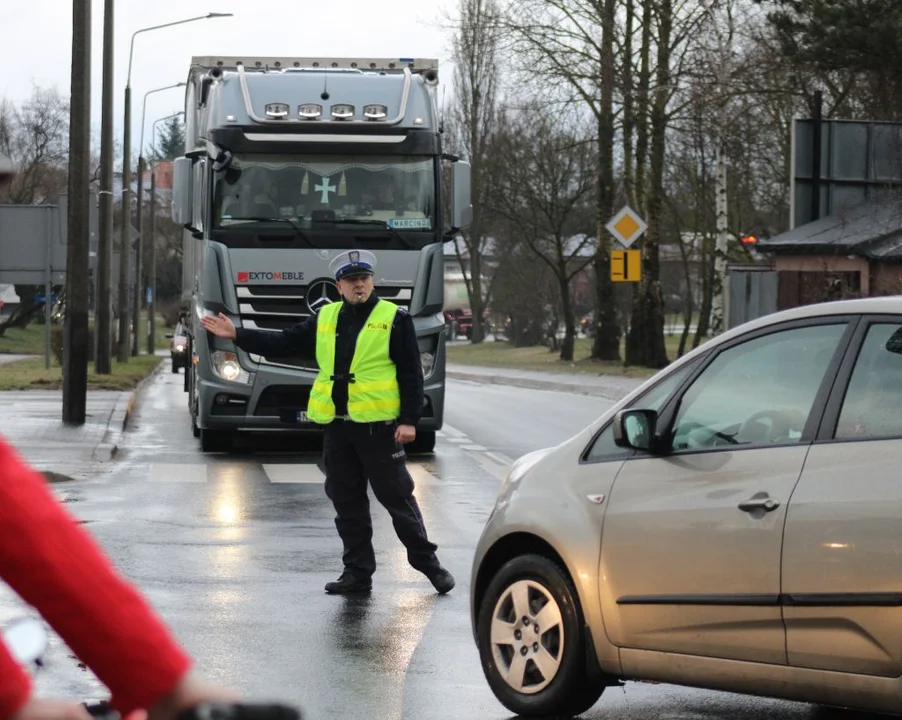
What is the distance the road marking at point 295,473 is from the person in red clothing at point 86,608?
536 inches

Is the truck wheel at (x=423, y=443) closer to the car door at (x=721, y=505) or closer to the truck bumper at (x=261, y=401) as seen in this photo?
the truck bumper at (x=261, y=401)

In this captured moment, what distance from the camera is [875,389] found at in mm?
5578

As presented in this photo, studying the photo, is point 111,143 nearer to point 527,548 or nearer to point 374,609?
point 374,609

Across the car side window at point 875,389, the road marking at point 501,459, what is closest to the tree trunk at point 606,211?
the road marking at point 501,459

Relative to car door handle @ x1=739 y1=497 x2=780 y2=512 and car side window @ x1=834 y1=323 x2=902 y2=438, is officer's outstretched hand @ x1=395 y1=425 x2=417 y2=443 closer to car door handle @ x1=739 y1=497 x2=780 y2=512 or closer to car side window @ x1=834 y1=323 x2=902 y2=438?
car door handle @ x1=739 y1=497 x2=780 y2=512

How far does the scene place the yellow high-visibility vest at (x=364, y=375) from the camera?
9.57 m

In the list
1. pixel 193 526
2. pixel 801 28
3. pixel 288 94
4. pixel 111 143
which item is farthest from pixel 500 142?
pixel 193 526

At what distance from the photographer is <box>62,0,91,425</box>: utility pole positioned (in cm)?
2042

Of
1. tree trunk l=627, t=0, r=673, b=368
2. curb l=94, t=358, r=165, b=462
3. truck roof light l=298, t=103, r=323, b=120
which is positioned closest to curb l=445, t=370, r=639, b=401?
tree trunk l=627, t=0, r=673, b=368

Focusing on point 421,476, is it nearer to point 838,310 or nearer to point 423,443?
point 423,443

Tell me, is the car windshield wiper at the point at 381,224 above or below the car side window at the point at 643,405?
above

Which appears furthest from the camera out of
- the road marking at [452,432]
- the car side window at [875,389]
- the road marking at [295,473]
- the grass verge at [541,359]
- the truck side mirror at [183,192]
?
the grass verge at [541,359]

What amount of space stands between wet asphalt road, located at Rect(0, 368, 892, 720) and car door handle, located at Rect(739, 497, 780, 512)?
3.88ft

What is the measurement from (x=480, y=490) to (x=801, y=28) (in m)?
14.8
